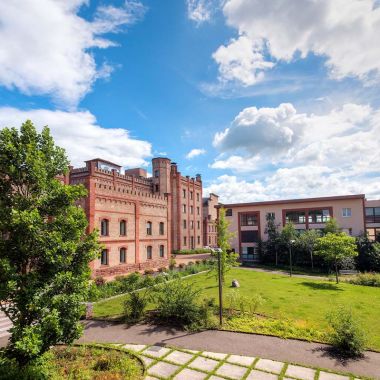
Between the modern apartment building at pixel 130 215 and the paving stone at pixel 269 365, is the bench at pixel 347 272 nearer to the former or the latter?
→ the modern apartment building at pixel 130 215

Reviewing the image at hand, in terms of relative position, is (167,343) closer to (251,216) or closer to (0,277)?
(0,277)

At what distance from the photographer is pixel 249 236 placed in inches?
1692

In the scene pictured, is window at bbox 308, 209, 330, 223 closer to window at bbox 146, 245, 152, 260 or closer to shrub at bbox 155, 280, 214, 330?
window at bbox 146, 245, 152, 260

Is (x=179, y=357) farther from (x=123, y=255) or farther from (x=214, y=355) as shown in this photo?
(x=123, y=255)

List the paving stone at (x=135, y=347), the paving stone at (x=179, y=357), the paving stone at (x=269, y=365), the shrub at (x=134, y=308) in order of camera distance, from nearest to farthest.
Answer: the paving stone at (x=269, y=365) < the paving stone at (x=179, y=357) < the paving stone at (x=135, y=347) < the shrub at (x=134, y=308)

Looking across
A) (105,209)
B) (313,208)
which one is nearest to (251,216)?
(313,208)

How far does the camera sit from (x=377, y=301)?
18.2m

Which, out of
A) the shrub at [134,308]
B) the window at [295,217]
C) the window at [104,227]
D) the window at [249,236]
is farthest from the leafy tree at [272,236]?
the shrub at [134,308]

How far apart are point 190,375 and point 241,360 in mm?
2034

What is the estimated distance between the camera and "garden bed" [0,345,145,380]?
7945 mm

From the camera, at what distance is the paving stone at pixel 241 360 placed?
9758mm

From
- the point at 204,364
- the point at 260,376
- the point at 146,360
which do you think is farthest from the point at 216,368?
the point at 146,360

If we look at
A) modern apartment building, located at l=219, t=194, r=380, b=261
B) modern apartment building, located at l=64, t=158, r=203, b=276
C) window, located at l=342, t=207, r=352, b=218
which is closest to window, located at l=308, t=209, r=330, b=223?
modern apartment building, located at l=219, t=194, r=380, b=261

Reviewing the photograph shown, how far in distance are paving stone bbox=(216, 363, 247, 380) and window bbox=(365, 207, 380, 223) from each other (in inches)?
1569
